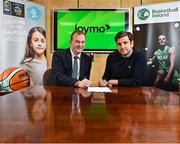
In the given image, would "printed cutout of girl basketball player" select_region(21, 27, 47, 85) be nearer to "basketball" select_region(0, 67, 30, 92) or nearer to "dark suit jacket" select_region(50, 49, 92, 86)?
"basketball" select_region(0, 67, 30, 92)

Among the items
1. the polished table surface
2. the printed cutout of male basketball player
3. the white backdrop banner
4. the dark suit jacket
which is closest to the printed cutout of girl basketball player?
the white backdrop banner

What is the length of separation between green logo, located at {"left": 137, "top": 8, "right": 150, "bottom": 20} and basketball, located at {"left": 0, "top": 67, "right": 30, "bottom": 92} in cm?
211

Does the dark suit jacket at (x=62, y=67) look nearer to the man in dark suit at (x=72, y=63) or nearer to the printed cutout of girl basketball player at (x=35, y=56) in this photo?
the man in dark suit at (x=72, y=63)

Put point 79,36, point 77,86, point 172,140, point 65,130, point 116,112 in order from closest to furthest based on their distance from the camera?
point 172,140
point 65,130
point 116,112
point 77,86
point 79,36

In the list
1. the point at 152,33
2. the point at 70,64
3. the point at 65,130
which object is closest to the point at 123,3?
the point at 152,33

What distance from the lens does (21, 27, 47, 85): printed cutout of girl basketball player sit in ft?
15.3

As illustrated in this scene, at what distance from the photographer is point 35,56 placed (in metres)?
4.78

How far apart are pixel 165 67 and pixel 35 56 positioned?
6.84ft

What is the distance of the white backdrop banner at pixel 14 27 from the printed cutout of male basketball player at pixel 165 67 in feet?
6.74

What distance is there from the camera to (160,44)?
4.75 meters

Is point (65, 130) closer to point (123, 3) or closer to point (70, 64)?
point (70, 64)

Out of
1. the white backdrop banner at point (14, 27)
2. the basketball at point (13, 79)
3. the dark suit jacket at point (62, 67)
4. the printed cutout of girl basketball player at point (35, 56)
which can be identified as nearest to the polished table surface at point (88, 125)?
the dark suit jacket at point (62, 67)

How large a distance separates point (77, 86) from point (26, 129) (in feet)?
6.05

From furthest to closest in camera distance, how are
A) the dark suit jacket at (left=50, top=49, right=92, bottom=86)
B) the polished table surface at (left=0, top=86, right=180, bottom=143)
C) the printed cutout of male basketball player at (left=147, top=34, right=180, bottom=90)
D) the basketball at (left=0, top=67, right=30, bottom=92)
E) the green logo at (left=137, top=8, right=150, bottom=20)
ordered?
the green logo at (left=137, top=8, right=150, bottom=20), the printed cutout of male basketball player at (left=147, top=34, right=180, bottom=90), the basketball at (left=0, top=67, right=30, bottom=92), the dark suit jacket at (left=50, top=49, right=92, bottom=86), the polished table surface at (left=0, top=86, right=180, bottom=143)
